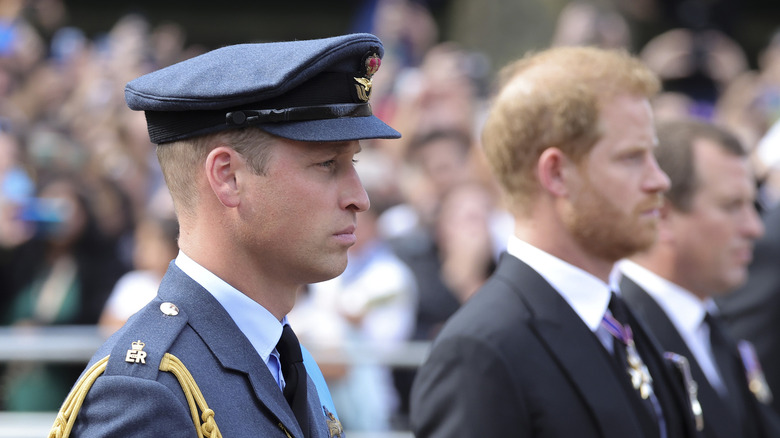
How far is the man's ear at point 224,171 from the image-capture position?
216 cm

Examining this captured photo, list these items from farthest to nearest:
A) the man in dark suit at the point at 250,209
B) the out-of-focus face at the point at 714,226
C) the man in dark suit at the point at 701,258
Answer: the out-of-focus face at the point at 714,226
the man in dark suit at the point at 701,258
the man in dark suit at the point at 250,209

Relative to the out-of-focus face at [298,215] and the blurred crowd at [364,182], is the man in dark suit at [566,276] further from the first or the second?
the blurred crowd at [364,182]

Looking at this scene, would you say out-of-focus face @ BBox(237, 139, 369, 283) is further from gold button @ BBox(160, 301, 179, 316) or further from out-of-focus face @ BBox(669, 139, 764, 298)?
→ out-of-focus face @ BBox(669, 139, 764, 298)

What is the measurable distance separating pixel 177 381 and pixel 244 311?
0.78 ft

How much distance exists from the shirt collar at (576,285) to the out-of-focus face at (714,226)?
3.61ft

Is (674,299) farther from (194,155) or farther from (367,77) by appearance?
(194,155)

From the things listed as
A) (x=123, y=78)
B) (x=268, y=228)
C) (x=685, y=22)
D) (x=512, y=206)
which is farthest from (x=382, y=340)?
(x=685, y=22)

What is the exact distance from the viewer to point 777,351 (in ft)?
18.0

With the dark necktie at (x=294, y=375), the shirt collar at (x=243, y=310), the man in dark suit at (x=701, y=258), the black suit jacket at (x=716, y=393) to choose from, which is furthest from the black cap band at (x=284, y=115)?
the man in dark suit at (x=701, y=258)

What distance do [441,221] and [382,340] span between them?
0.99m

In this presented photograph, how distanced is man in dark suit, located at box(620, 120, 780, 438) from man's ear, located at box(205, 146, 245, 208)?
2166mm

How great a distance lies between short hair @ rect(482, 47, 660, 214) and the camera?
126 inches

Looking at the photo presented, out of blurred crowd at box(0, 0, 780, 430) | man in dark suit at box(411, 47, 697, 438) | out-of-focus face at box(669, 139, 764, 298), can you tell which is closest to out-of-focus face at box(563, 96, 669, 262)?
man in dark suit at box(411, 47, 697, 438)

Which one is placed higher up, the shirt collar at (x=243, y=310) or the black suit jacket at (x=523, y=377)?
the shirt collar at (x=243, y=310)
